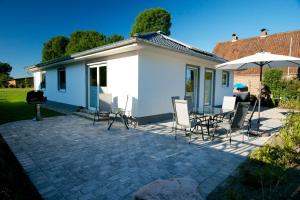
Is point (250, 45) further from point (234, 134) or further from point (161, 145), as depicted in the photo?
point (161, 145)

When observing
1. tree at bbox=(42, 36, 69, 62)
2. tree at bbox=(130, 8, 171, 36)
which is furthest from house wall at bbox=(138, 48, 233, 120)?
tree at bbox=(42, 36, 69, 62)

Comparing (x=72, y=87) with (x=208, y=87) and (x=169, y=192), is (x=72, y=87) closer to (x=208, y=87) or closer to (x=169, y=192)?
(x=208, y=87)

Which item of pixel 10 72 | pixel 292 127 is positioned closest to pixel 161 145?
pixel 292 127

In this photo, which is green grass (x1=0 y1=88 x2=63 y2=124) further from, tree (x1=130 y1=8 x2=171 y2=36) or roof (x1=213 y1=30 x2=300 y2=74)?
tree (x1=130 y1=8 x2=171 y2=36)

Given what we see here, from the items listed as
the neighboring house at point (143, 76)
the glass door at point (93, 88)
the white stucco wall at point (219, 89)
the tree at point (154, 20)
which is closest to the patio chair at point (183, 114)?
the neighboring house at point (143, 76)

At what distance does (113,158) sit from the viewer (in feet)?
12.5

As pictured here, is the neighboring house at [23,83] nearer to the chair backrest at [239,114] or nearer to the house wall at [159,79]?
the house wall at [159,79]

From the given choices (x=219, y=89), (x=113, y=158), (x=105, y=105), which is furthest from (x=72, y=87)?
(x=219, y=89)

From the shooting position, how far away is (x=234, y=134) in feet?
19.4

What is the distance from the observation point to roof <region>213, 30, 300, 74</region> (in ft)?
61.5

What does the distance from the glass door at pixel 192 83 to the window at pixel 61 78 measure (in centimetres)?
800

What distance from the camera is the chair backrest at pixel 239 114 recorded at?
191 inches

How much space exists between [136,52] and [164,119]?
3.22 meters

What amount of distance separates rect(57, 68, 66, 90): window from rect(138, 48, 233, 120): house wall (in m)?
7.15
